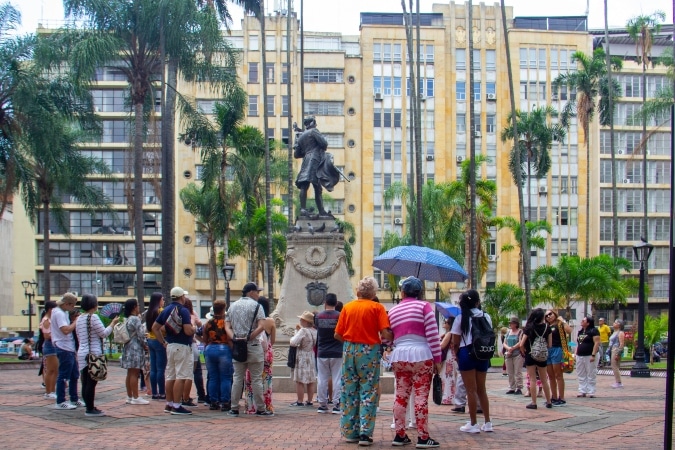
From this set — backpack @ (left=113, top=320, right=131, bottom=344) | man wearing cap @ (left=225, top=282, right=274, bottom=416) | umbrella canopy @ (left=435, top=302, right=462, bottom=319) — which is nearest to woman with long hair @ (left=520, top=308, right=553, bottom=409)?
umbrella canopy @ (left=435, top=302, right=462, bottom=319)

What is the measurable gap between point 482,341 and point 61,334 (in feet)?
20.9

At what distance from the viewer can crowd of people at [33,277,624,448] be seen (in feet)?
34.4

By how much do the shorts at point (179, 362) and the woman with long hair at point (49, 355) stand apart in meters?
2.44

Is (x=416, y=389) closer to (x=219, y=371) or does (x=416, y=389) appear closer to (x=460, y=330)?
(x=460, y=330)

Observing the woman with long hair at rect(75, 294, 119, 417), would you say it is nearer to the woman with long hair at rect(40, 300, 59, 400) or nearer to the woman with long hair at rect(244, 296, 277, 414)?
the woman with long hair at rect(40, 300, 59, 400)

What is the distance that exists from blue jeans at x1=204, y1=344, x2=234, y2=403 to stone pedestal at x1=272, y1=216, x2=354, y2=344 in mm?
7155

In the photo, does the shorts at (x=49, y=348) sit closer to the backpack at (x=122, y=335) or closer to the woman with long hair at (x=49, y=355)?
the woman with long hair at (x=49, y=355)

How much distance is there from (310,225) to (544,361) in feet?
28.1

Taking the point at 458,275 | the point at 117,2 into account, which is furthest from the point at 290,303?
the point at 117,2

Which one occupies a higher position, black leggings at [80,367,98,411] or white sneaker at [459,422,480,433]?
black leggings at [80,367,98,411]

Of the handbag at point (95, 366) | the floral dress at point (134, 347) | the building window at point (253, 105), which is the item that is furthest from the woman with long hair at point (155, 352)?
the building window at point (253, 105)

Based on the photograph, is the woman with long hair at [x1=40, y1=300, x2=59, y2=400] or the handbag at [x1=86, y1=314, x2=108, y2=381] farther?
the woman with long hair at [x1=40, y1=300, x2=59, y2=400]

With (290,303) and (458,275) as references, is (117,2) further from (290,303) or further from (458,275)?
(458,275)

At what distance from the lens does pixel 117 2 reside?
99.7 ft
